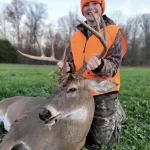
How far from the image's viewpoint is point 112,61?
404 cm

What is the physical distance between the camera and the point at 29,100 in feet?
15.6

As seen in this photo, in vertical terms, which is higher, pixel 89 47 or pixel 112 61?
pixel 89 47

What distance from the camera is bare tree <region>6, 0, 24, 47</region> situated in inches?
2118

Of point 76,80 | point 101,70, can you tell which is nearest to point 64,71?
point 76,80

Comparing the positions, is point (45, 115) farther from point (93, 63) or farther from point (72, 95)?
point (93, 63)

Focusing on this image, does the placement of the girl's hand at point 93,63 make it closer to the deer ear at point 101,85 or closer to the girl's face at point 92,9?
the deer ear at point 101,85

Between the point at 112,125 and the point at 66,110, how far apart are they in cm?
114

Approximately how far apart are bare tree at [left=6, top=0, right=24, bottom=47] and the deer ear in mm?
50958

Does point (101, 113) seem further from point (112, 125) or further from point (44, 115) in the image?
point (44, 115)

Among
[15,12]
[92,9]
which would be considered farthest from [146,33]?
[92,9]

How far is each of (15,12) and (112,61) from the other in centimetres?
5359

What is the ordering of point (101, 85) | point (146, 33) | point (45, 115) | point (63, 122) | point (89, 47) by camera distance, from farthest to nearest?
point (146, 33) < point (89, 47) < point (101, 85) < point (63, 122) < point (45, 115)

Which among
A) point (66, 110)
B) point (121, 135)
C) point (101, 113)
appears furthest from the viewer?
point (121, 135)

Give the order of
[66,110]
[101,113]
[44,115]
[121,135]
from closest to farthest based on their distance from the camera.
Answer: [44,115] < [66,110] < [101,113] < [121,135]
